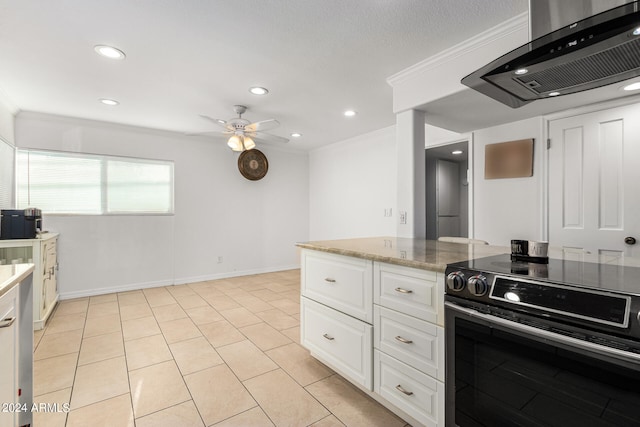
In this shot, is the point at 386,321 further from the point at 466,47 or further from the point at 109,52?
the point at 109,52

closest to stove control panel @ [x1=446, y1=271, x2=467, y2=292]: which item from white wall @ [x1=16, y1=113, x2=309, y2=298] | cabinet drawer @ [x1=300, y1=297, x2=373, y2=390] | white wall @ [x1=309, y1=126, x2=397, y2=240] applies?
cabinet drawer @ [x1=300, y1=297, x2=373, y2=390]

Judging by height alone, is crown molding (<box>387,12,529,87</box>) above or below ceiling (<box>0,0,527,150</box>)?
below

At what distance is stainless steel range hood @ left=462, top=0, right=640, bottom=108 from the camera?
106cm

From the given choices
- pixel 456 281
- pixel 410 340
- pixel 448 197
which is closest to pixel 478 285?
pixel 456 281

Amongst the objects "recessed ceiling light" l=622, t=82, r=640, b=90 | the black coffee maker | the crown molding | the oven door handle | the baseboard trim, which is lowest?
the baseboard trim

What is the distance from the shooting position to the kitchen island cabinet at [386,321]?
1402 mm

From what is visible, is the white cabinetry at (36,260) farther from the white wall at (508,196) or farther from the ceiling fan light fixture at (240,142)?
the white wall at (508,196)

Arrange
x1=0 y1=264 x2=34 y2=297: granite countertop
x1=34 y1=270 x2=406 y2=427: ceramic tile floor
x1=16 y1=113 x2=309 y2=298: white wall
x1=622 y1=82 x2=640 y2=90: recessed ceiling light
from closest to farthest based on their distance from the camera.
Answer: x1=0 y1=264 x2=34 y2=297: granite countertop
x1=34 y1=270 x2=406 y2=427: ceramic tile floor
x1=622 y1=82 x2=640 y2=90: recessed ceiling light
x1=16 y1=113 x2=309 y2=298: white wall

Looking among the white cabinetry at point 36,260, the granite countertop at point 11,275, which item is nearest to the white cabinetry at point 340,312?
the granite countertop at point 11,275

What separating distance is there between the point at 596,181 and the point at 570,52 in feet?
6.34

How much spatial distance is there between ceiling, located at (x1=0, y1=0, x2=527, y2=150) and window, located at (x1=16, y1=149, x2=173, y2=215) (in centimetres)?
72

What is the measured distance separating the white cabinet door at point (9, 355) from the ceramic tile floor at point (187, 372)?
62cm

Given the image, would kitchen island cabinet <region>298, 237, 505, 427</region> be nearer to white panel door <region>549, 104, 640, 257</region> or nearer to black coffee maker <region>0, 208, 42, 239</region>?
white panel door <region>549, 104, 640, 257</region>

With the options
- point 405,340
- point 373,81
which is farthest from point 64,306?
point 373,81
